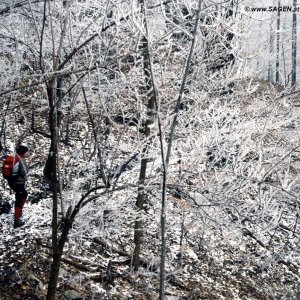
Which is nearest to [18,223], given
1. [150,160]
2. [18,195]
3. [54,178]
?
[18,195]

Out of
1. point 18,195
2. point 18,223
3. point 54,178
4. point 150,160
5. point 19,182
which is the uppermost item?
point 54,178

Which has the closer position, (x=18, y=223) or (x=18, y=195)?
(x=18, y=195)

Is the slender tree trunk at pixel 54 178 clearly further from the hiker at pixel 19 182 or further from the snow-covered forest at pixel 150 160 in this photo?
the hiker at pixel 19 182

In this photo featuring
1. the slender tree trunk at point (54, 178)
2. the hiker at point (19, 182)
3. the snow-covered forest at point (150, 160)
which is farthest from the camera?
the hiker at point (19, 182)

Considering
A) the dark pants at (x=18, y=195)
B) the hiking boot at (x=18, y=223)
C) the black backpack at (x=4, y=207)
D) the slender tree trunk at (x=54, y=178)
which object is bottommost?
the hiking boot at (x=18, y=223)

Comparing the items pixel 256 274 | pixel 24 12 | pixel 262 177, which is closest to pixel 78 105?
pixel 24 12

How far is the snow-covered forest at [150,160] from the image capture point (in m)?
3.95

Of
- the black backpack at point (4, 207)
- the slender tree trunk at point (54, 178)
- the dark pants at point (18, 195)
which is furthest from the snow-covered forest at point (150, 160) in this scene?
the dark pants at point (18, 195)

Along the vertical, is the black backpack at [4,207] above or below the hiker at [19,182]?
below

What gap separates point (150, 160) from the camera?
5.98m

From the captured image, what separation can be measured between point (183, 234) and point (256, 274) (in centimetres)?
186

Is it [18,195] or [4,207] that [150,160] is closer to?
[18,195]

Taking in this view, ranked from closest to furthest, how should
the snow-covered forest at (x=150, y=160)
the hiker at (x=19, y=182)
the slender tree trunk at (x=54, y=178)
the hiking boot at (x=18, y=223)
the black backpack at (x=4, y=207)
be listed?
the snow-covered forest at (x=150, y=160), the slender tree trunk at (x=54, y=178), the hiker at (x=19, y=182), the hiking boot at (x=18, y=223), the black backpack at (x=4, y=207)

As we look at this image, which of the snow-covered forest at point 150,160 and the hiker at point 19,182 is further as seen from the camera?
the hiker at point 19,182
